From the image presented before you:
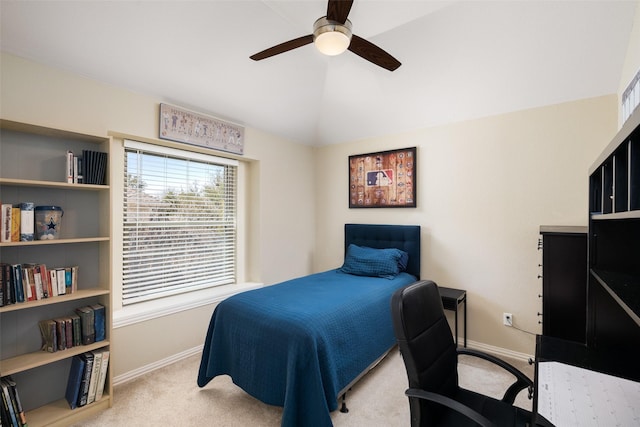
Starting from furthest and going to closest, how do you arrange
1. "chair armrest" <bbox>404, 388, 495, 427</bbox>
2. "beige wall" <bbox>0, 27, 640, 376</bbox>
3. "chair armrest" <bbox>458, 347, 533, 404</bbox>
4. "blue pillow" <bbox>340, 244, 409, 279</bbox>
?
"blue pillow" <bbox>340, 244, 409, 279</bbox> → "beige wall" <bbox>0, 27, 640, 376</bbox> → "chair armrest" <bbox>458, 347, 533, 404</bbox> → "chair armrest" <bbox>404, 388, 495, 427</bbox>

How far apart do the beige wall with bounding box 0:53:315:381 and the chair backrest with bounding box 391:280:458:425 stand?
2349 millimetres

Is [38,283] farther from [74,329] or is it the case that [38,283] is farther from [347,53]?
[347,53]

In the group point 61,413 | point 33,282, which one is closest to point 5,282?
point 33,282

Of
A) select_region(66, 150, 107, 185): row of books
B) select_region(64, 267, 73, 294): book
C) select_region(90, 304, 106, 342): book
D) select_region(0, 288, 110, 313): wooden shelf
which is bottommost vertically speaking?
select_region(90, 304, 106, 342): book

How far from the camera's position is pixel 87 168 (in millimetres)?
2096

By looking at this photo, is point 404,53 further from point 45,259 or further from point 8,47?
point 45,259

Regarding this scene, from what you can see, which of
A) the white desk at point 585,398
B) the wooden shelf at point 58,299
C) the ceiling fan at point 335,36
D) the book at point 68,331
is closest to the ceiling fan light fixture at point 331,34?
the ceiling fan at point 335,36

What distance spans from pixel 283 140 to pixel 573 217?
321cm

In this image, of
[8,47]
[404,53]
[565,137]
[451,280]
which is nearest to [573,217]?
[565,137]

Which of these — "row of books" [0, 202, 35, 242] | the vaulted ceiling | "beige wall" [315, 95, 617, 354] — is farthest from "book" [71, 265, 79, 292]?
"beige wall" [315, 95, 617, 354]

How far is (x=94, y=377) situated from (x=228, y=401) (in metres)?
0.94

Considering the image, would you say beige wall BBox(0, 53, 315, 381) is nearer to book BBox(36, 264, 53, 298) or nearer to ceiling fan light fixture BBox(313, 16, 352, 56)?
book BBox(36, 264, 53, 298)

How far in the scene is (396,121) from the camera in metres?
3.48

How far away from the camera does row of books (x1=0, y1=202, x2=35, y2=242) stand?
174 centimetres
